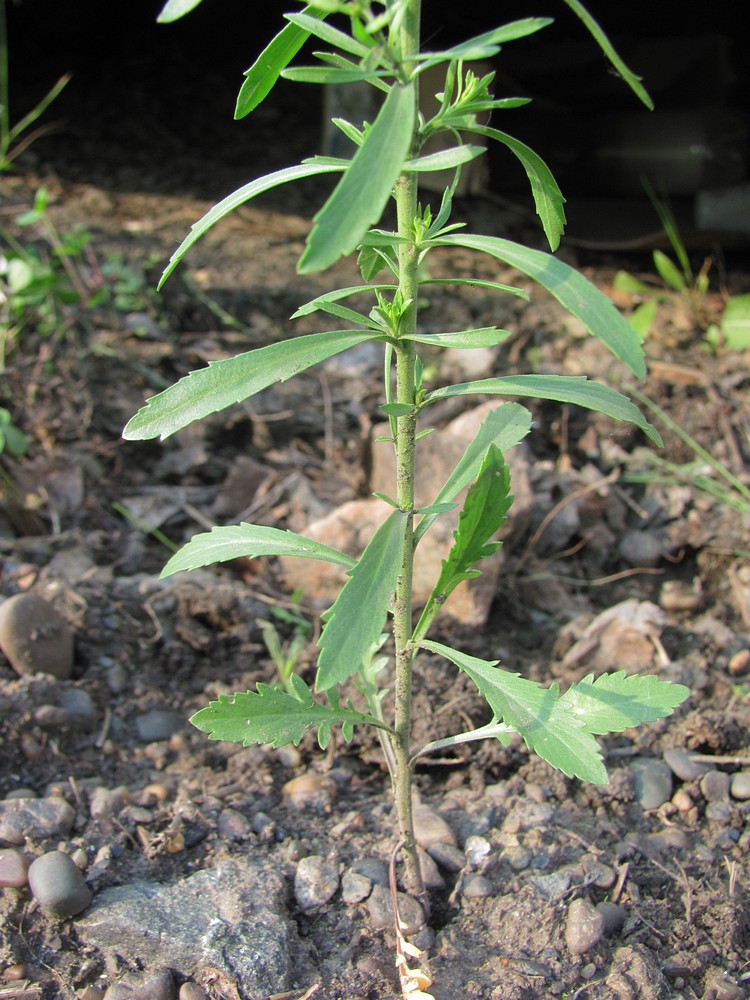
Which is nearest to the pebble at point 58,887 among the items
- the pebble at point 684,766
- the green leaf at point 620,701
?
the green leaf at point 620,701

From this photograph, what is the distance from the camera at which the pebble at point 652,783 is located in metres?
1.73

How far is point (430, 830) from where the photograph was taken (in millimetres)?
1637

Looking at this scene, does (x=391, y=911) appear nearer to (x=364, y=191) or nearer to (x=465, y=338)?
(x=465, y=338)

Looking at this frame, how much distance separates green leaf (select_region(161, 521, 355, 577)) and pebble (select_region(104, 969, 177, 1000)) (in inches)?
23.4

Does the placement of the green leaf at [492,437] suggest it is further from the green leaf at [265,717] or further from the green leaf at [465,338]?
the green leaf at [265,717]

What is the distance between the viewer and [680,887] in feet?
5.10

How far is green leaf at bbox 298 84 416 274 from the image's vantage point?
854 millimetres

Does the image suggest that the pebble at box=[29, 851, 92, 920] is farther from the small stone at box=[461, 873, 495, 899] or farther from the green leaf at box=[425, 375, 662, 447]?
the green leaf at box=[425, 375, 662, 447]

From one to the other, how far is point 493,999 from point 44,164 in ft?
12.6

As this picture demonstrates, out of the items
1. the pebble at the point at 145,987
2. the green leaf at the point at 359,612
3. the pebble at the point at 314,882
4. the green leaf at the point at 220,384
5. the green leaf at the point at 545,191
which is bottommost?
the pebble at the point at 314,882

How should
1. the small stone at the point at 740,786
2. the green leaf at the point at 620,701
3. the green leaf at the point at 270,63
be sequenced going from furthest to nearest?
1. the small stone at the point at 740,786
2. the green leaf at the point at 620,701
3. the green leaf at the point at 270,63

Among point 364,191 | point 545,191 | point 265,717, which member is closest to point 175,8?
point 364,191

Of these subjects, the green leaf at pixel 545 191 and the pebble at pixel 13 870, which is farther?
the pebble at pixel 13 870

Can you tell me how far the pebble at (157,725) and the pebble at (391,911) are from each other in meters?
0.59
